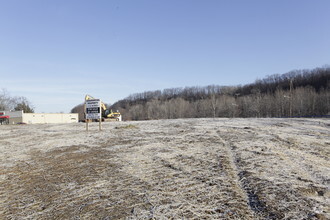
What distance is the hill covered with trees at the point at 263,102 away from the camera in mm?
58156

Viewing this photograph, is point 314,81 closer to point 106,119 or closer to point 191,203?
point 106,119

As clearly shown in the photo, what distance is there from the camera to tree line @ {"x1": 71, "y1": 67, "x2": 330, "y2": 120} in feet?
191

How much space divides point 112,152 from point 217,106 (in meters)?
73.4

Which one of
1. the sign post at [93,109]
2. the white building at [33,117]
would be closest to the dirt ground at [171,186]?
the sign post at [93,109]

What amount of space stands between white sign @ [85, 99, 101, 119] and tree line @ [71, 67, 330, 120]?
1622 inches

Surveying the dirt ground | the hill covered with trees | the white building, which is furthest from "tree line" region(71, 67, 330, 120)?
the dirt ground

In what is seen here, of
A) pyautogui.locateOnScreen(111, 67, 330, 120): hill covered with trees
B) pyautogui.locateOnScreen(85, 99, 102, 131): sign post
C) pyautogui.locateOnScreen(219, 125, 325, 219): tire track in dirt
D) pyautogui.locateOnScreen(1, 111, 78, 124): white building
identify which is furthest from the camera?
pyautogui.locateOnScreen(111, 67, 330, 120): hill covered with trees

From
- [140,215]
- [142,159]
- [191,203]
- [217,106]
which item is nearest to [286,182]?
[191,203]

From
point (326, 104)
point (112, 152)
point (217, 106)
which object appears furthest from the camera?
point (217, 106)

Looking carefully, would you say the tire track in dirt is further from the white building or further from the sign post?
the white building

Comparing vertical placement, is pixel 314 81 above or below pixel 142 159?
above

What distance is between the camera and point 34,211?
3.38m

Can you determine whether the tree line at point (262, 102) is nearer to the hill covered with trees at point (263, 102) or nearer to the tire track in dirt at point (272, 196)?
the hill covered with trees at point (263, 102)

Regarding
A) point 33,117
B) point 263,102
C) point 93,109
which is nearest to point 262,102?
point 263,102
